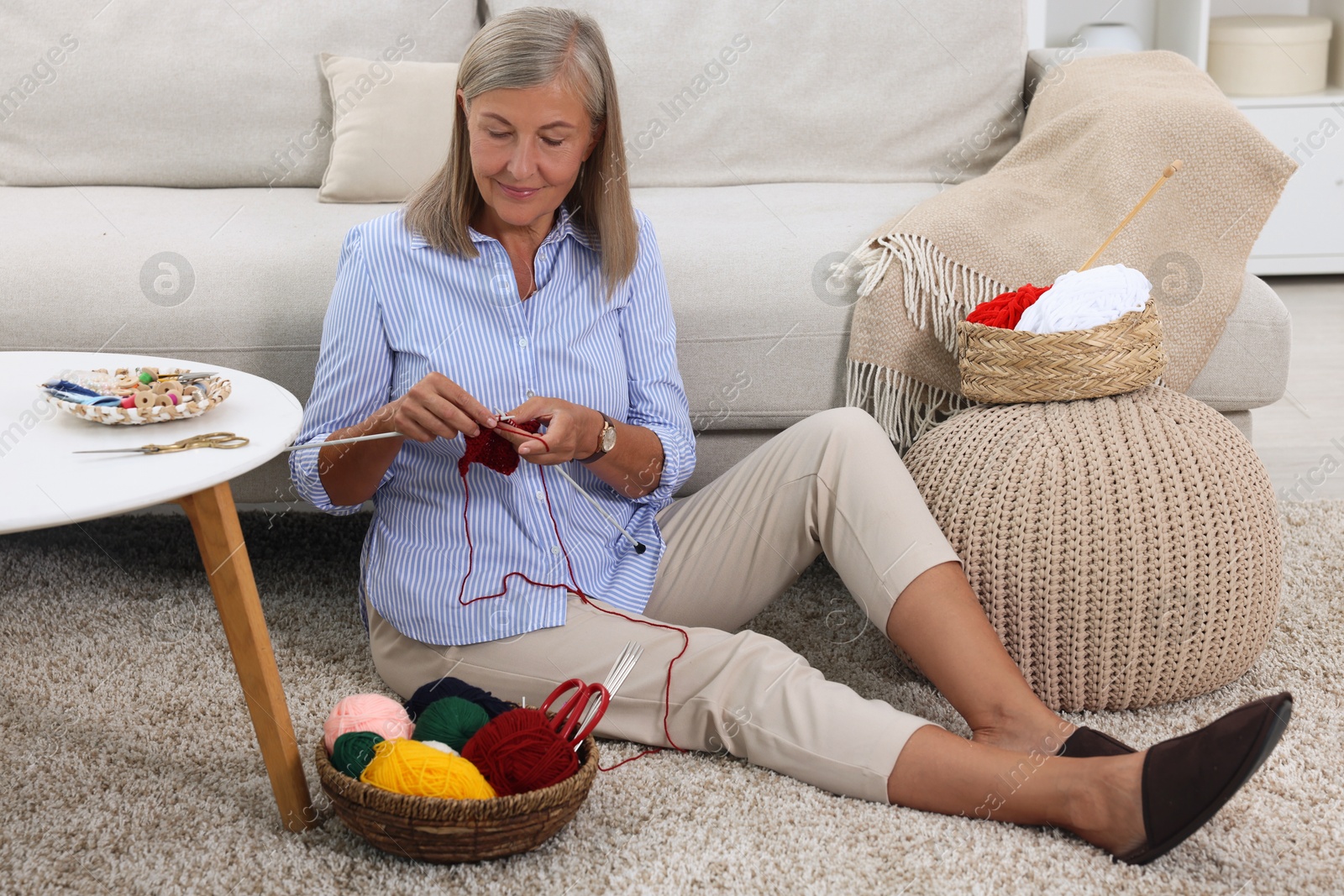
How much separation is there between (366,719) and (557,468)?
0.99 ft

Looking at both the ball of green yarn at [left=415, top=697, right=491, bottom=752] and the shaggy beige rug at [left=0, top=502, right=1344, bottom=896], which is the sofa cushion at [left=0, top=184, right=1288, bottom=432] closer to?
the shaggy beige rug at [left=0, top=502, right=1344, bottom=896]

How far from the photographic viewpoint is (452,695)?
43.3 inches

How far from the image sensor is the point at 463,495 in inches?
46.8

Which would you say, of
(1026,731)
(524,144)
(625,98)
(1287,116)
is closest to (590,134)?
(524,144)

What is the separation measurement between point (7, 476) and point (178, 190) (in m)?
1.23

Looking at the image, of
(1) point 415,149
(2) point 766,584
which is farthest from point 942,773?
(1) point 415,149

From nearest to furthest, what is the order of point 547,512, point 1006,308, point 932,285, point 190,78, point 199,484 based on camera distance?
point 199,484, point 547,512, point 1006,308, point 932,285, point 190,78

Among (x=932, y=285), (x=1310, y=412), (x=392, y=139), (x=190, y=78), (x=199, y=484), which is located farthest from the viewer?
(x=1310, y=412)

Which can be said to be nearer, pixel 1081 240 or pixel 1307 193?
pixel 1081 240

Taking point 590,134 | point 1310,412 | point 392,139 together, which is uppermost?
point 590,134

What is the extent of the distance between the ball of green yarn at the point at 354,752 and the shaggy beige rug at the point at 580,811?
0.08 m

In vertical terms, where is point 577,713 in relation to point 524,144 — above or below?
below

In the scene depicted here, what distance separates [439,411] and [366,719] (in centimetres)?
Answer: 29

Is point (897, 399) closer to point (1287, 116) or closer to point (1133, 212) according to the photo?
point (1133, 212)
